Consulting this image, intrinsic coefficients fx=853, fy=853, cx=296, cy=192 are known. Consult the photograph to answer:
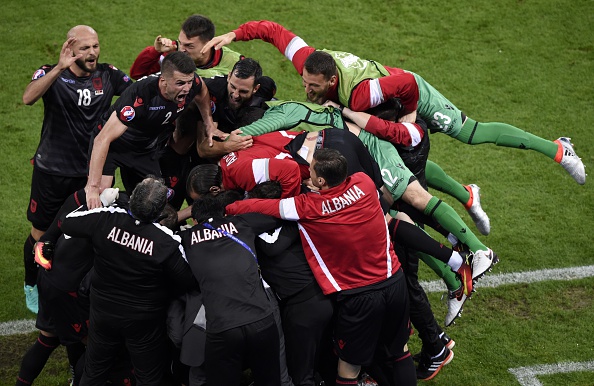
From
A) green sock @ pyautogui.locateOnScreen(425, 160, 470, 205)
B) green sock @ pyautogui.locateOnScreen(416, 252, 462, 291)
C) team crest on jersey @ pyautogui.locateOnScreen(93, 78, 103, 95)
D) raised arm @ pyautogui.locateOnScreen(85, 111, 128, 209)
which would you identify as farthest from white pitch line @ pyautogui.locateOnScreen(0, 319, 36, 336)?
green sock @ pyautogui.locateOnScreen(425, 160, 470, 205)

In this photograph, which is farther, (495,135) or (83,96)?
(495,135)

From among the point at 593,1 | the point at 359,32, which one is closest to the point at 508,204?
the point at 359,32

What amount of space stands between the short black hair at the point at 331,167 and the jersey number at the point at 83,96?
249 cm

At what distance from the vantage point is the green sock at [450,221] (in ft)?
23.2

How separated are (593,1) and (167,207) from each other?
8651 mm

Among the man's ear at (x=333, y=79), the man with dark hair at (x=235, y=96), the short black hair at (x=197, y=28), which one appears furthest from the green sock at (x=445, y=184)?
the short black hair at (x=197, y=28)

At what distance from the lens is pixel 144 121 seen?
6.59 m

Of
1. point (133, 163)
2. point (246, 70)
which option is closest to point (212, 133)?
point (246, 70)

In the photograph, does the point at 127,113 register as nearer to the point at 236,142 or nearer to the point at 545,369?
the point at 236,142

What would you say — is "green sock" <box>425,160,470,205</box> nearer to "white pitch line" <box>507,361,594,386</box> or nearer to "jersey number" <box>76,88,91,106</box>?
"white pitch line" <box>507,361,594,386</box>

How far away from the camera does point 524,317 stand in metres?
7.79

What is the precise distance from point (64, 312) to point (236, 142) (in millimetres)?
1819

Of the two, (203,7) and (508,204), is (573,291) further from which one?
(203,7)

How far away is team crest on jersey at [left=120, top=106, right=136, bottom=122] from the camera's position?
21.3 feet
